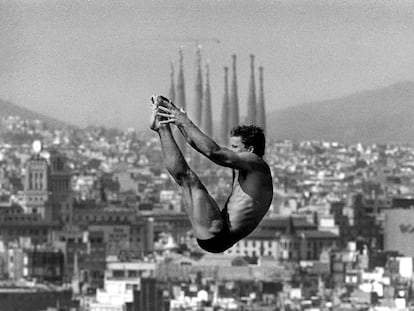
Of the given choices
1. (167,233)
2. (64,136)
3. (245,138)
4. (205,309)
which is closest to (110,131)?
(64,136)

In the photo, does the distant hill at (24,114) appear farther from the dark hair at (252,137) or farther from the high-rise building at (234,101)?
the dark hair at (252,137)

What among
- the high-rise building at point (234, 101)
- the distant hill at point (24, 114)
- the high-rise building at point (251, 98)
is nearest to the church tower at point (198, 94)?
the high-rise building at point (234, 101)

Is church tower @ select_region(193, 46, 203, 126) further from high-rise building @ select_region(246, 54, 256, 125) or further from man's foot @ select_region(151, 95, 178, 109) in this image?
man's foot @ select_region(151, 95, 178, 109)

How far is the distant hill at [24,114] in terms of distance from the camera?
165ft

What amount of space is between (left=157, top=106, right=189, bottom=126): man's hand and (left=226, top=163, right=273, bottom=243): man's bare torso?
0.28 ft

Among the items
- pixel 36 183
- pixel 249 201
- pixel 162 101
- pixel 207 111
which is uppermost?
pixel 207 111

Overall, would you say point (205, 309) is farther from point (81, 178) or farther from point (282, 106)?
point (81, 178)

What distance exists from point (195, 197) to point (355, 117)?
2014 inches

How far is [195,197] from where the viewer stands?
8.39 ft

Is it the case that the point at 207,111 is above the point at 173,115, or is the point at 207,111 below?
above

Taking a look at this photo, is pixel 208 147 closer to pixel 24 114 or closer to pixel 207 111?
pixel 207 111

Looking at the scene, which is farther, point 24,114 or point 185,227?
point 24,114

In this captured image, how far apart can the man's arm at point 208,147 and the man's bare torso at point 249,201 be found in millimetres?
14

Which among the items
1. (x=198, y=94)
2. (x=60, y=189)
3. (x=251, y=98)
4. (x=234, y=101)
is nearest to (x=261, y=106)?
(x=251, y=98)
